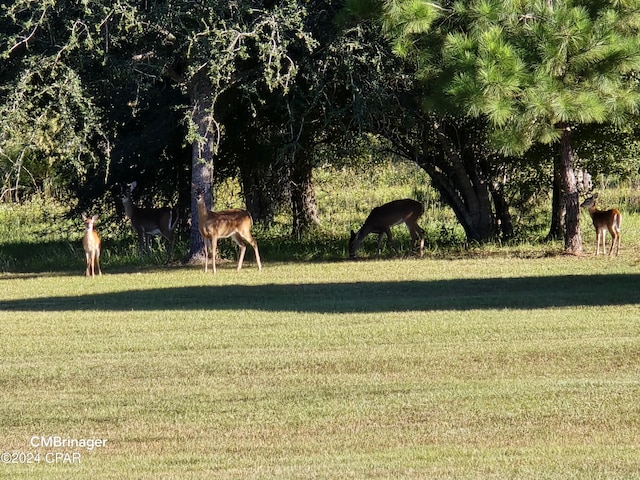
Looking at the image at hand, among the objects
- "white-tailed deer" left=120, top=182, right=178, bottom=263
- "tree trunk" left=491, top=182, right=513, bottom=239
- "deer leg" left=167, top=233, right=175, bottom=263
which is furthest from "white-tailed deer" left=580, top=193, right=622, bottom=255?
"white-tailed deer" left=120, top=182, right=178, bottom=263

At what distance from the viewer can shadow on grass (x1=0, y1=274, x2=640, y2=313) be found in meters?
16.5

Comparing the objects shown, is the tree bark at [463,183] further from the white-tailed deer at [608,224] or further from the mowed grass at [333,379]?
the mowed grass at [333,379]

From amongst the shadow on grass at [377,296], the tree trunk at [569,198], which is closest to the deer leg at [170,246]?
the shadow on grass at [377,296]

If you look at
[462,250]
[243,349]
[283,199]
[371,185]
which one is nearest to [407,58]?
[462,250]

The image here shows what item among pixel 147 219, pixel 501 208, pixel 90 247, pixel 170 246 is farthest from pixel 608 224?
pixel 90 247

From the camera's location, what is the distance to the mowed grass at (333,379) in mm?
8484

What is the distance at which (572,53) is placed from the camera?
68.4ft

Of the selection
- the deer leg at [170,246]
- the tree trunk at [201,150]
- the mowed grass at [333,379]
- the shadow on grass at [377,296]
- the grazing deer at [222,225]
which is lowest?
the mowed grass at [333,379]

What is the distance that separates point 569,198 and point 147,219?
8.74m

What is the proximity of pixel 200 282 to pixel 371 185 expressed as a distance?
22.0 meters

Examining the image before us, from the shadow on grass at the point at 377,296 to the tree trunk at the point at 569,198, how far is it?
4.46m

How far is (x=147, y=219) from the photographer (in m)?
26.4

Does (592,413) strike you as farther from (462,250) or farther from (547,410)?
(462,250)

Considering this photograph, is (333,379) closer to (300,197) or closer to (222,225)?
(222,225)
